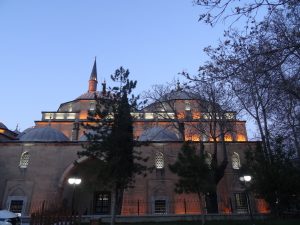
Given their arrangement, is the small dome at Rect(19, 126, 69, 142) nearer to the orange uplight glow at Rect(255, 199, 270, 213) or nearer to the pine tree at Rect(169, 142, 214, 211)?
the pine tree at Rect(169, 142, 214, 211)

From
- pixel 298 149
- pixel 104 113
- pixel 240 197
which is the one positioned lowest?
pixel 240 197

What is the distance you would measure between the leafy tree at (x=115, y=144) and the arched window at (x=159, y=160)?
8.13m

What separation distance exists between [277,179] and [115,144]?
880 cm

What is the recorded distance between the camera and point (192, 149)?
15.5 metres

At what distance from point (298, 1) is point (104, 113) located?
10746 millimetres

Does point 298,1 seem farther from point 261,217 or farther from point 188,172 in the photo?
point 261,217

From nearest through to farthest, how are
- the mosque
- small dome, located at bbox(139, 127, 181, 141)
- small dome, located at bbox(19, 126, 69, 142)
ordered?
1. the mosque
2. small dome, located at bbox(139, 127, 181, 141)
3. small dome, located at bbox(19, 126, 69, 142)

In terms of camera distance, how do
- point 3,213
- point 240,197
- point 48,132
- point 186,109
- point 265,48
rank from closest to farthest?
point 265,48 < point 3,213 < point 240,197 < point 48,132 < point 186,109

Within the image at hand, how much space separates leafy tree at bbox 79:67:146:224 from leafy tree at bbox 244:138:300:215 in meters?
6.63

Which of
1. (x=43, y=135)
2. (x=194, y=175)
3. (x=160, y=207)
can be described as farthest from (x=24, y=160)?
(x=194, y=175)

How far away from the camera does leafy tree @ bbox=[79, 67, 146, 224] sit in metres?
13.4

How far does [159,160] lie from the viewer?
2256cm

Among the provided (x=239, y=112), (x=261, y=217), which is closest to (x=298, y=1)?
(x=239, y=112)

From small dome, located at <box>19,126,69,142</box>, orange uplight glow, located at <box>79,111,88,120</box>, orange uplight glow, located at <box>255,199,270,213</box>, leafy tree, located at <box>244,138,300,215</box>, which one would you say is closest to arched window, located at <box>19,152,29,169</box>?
small dome, located at <box>19,126,69,142</box>
